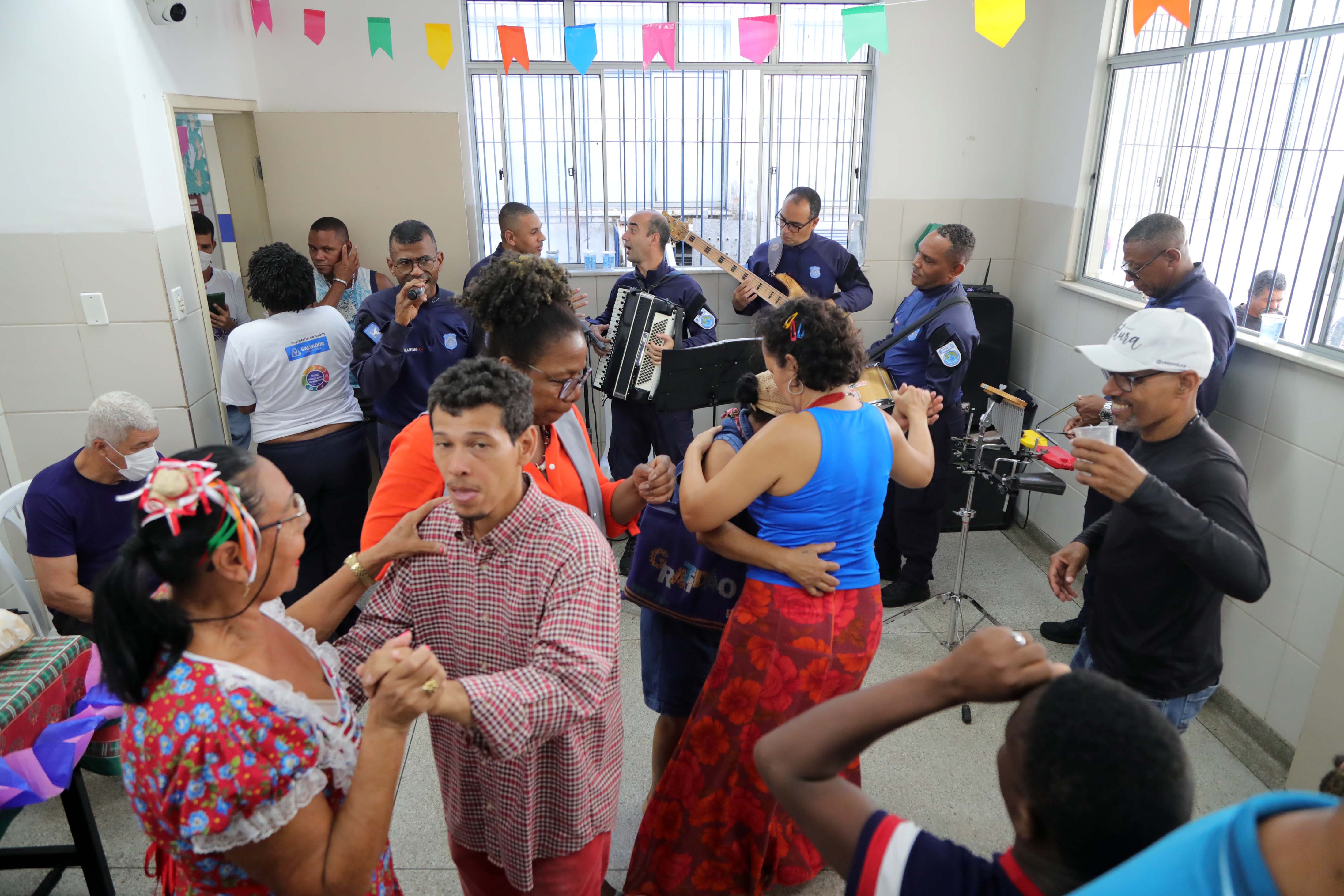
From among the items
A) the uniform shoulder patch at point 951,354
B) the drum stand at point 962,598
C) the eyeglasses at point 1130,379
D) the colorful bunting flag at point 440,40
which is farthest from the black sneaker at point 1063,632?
the colorful bunting flag at point 440,40

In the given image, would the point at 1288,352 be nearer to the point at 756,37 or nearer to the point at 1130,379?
the point at 1130,379

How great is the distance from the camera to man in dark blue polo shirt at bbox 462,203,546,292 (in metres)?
4.27

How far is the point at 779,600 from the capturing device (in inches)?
77.5

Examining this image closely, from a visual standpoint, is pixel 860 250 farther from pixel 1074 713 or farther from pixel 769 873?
pixel 1074 713

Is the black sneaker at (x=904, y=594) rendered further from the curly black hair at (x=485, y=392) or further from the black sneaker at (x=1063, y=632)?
the curly black hair at (x=485, y=392)

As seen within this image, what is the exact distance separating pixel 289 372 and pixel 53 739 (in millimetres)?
1704

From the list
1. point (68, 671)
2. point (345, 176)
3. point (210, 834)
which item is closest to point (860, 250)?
point (345, 176)

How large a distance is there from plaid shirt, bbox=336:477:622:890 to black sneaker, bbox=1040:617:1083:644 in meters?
2.65

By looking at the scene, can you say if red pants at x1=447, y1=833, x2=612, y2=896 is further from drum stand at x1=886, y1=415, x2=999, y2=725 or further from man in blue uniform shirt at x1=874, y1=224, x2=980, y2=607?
man in blue uniform shirt at x1=874, y1=224, x2=980, y2=607

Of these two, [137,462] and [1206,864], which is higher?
[1206,864]

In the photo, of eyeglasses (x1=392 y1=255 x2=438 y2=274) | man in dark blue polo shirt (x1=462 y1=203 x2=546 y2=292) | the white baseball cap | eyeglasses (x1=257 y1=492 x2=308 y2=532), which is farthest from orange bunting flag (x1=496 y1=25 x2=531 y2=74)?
→ eyeglasses (x1=257 y1=492 x2=308 y2=532)

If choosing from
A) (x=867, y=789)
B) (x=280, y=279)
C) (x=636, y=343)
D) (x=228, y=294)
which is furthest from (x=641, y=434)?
(x=228, y=294)

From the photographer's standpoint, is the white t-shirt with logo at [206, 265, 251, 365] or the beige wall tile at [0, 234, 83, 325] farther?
the white t-shirt with logo at [206, 265, 251, 365]

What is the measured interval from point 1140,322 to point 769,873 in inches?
68.7
